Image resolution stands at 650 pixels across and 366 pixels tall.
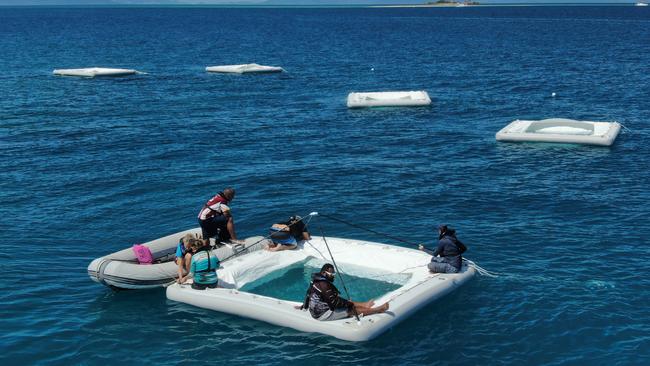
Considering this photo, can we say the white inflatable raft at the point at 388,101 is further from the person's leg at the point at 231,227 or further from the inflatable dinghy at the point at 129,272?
the inflatable dinghy at the point at 129,272

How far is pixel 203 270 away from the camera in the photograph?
1922cm

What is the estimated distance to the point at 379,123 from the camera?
44.8 m

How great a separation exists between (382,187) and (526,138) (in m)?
10.6

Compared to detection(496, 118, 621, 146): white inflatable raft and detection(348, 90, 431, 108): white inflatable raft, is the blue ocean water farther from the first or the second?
detection(348, 90, 431, 108): white inflatable raft

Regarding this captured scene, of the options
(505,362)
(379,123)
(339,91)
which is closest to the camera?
(505,362)

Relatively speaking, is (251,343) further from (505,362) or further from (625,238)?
(625,238)

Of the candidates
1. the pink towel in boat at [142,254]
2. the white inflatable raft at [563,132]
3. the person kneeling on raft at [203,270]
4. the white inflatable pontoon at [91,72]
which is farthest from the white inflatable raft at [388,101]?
the person kneeling on raft at [203,270]

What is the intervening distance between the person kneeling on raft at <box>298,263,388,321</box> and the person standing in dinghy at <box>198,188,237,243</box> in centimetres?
523

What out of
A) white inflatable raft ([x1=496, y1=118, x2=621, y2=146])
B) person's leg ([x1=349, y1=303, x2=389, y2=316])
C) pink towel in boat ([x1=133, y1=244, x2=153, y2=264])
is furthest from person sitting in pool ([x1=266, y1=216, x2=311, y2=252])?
white inflatable raft ([x1=496, y1=118, x2=621, y2=146])

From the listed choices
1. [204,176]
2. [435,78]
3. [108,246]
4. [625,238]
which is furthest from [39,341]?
[435,78]

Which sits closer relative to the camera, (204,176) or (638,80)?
(204,176)

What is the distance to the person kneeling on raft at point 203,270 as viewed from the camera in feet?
63.1

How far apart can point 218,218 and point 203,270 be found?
2.92m

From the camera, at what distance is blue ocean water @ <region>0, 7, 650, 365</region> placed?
1775 cm
